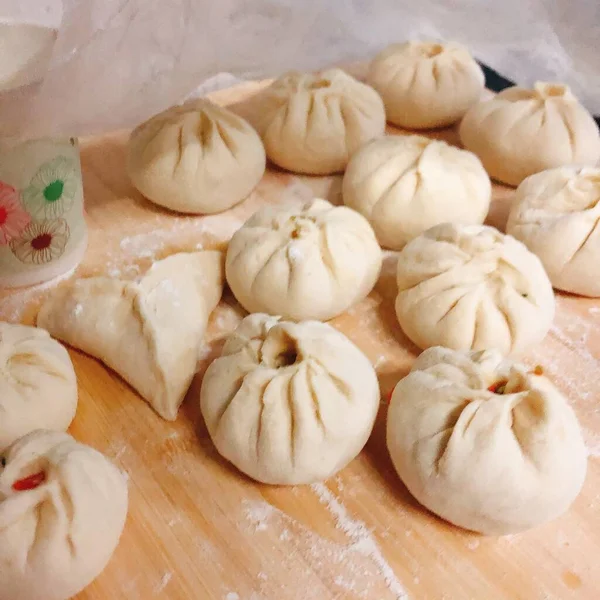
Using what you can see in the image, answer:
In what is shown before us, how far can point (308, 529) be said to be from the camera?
3.38 feet

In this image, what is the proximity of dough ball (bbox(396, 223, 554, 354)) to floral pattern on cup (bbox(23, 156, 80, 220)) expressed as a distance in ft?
2.34

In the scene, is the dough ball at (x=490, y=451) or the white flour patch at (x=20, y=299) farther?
the white flour patch at (x=20, y=299)

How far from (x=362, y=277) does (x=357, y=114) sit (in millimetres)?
557

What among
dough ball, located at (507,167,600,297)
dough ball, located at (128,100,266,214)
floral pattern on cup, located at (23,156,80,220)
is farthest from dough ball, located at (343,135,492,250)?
floral pattern on cup, located at (23,156,80,220)

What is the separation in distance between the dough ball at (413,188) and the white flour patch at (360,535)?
651 millimetres

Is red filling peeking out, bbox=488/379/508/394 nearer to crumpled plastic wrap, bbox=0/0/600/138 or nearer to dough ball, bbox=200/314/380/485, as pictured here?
dough ball, bbox=200/314/380/485

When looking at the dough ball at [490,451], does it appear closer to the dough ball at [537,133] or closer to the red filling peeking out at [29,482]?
the red filling peeking out at [29,482]

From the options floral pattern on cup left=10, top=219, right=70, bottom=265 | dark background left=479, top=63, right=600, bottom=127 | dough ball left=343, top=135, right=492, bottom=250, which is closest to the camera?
floral pattern on cup left=10, top=219, right=70, bottom=265

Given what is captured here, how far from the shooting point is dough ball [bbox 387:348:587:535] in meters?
0.95

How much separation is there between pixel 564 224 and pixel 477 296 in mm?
304

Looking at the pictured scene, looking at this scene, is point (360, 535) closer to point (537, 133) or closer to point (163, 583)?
point (163, 583)

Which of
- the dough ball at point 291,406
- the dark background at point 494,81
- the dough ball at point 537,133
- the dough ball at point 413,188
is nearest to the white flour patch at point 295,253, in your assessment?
the dough ball at point 291,406

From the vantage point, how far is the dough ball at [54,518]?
874 millimetres

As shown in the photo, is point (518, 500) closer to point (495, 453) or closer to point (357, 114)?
point (495, 453)
